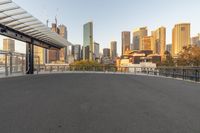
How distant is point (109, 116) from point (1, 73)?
18514 millimetres

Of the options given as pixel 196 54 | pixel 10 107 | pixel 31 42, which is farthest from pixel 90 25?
pixel 10 107

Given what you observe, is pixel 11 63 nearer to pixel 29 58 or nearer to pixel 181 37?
pixel 29 58

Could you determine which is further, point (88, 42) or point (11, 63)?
point (88, 42)

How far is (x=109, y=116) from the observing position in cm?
458

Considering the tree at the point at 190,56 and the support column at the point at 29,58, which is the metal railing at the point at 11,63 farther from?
the tree at the point at 190,56

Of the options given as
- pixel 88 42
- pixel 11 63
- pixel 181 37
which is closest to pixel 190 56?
pixel 11 63

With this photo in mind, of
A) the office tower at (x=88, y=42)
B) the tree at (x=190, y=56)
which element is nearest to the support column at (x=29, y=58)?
the tree at (x=190, y=56)

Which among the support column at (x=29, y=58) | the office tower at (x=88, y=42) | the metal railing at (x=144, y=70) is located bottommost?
the metal railing at (x=144, y=70)

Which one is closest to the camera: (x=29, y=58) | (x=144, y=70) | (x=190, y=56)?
(x=29, y=58)

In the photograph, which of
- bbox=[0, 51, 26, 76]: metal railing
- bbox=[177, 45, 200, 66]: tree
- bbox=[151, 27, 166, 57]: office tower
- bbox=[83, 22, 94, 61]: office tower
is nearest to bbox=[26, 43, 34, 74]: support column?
bbox=[0, 51, 26, 76]: metal railing

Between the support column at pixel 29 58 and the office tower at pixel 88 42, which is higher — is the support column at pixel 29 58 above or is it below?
below

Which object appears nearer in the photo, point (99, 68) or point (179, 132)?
point (179, 132)

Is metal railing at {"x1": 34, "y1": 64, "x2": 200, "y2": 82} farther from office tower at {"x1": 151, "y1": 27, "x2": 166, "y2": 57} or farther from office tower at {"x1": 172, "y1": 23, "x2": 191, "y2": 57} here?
office tower at {"x1": 151, "y1": 27, "x2": 166, "y2": 57}

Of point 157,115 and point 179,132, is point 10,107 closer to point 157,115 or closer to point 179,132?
point 157,115
